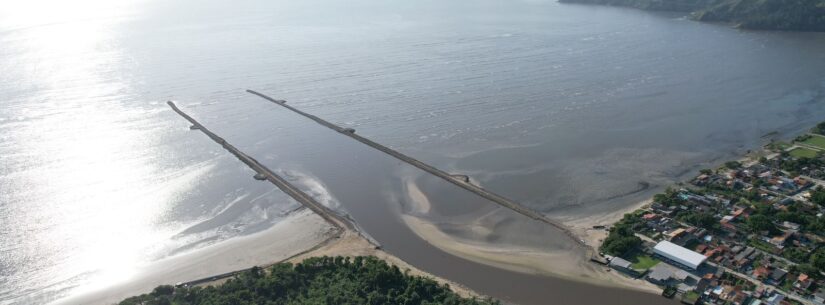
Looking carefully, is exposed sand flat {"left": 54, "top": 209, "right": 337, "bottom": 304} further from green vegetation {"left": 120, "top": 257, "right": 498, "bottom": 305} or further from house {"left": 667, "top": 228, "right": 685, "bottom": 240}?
house {"left": 667, "top": 228, "right": 685, "bottom": 240}

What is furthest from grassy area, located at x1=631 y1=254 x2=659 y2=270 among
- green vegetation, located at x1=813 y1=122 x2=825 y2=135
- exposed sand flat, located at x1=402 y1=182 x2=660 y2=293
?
green vegetation, located at x1=813 y1=122 x2=825 y2=135

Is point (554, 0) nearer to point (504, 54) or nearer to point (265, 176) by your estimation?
point (504, 54)

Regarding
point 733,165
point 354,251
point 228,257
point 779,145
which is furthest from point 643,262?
point 779,145

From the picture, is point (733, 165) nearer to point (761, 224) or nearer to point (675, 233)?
point (761, 224)

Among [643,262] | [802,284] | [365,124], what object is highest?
[365,124]

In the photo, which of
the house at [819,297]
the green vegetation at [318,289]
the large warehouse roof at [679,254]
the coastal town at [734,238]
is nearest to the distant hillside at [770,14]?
the coastal town at [734,238]
